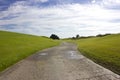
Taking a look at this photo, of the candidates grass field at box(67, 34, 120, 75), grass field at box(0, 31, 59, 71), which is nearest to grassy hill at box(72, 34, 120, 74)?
grass field at box(67, 34, 120, 75)

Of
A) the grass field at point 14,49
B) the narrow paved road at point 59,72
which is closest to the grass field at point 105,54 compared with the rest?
the narrow paved road at point 59,72

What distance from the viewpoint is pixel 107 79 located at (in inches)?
490

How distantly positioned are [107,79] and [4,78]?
674cm

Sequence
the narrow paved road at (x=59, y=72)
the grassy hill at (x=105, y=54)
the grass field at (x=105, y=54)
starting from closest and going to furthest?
the narrow paved road at (x=59, y=72), the grass field at (x=105, y=54), the grassy hill at (x=105, y=54)

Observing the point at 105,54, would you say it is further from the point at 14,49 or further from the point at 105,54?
the point at 14,49

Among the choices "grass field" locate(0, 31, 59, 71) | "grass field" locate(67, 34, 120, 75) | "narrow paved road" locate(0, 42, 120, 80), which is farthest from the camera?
"grass field" locate(0, 31, 59, 71)

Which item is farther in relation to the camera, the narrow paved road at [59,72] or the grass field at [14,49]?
the grass field at [14,49]

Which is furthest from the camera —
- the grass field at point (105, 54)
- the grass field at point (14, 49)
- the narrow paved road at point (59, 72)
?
the grass field at point (14, 49)

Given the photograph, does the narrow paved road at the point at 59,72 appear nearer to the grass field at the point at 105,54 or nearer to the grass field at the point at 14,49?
the grass field at the point at 105,54

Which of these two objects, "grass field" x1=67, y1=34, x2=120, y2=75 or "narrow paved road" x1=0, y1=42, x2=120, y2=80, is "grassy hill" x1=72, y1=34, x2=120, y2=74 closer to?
"grass field" x1=67, y1=34, x2=120, y2=75

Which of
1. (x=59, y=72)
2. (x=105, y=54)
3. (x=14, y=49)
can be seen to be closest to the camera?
(x=59, y=72)

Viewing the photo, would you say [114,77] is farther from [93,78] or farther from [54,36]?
[54,36]

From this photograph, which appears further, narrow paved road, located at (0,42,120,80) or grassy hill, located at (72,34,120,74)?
grassy hill, located at (72,34,120,74)

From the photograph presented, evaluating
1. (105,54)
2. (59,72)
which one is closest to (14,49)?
(105,54)
